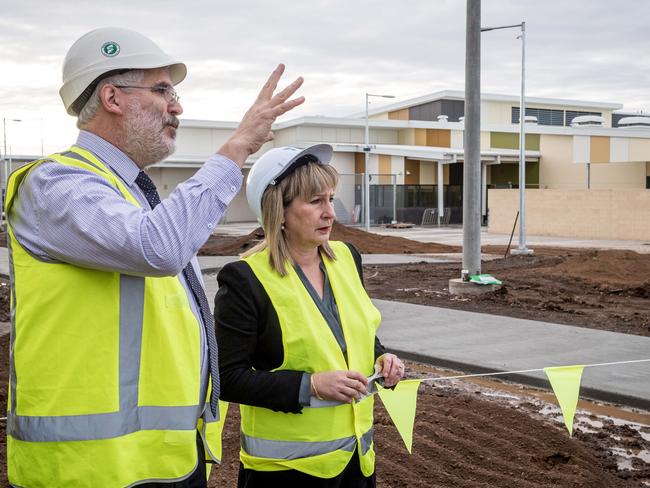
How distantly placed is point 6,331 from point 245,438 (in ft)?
27.6

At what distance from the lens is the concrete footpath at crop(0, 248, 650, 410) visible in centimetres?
703

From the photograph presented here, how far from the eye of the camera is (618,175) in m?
41.0

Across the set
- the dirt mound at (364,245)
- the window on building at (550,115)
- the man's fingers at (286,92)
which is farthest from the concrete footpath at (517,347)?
the window on building at (550,115)

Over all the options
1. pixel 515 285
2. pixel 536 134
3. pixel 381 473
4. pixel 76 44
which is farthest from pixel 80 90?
pixel 536 134

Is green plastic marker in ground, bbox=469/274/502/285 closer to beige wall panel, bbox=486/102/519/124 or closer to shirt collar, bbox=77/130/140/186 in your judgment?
shirt collar, bbox=77/130/140/186

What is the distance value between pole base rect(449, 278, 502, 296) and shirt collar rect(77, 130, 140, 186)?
11.4 metres

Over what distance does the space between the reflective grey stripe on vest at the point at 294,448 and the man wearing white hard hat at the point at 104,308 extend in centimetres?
50

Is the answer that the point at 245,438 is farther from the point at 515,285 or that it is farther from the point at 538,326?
the point at 515,285

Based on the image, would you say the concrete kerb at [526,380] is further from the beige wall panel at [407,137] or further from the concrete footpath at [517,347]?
the beige wall panel at [407,137]

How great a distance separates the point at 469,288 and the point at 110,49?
454 inches

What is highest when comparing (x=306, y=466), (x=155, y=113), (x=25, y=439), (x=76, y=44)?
(x=76, y=44)

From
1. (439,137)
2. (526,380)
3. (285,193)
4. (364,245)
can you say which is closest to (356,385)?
(285,193)

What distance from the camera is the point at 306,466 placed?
108 inches

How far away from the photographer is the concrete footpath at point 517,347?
7027 mm
